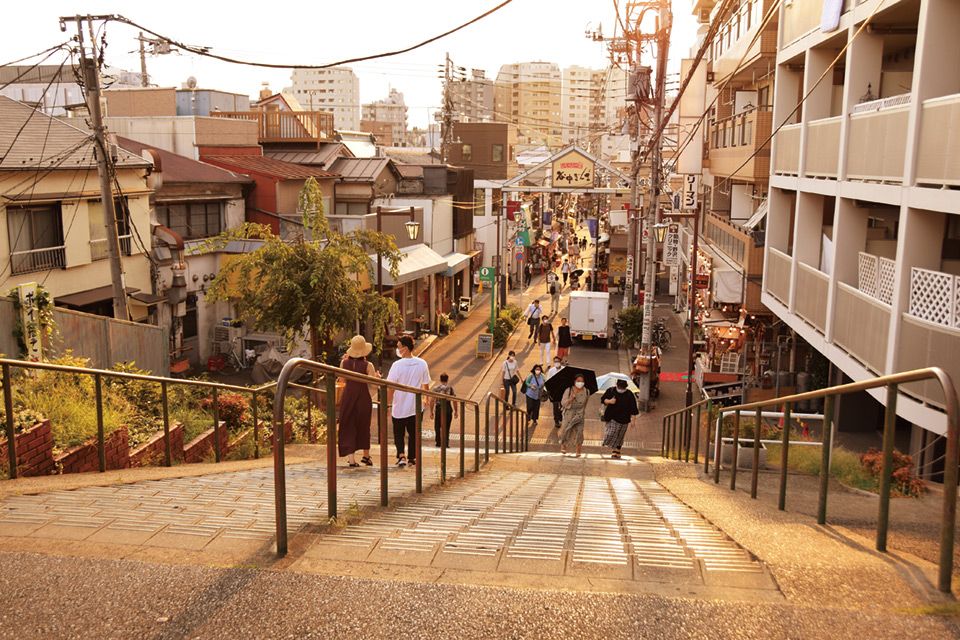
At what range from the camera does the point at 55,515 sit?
4.77m

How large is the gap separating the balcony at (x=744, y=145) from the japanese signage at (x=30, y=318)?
46.2 feet

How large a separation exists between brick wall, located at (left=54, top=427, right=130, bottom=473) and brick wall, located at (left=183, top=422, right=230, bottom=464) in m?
0.98

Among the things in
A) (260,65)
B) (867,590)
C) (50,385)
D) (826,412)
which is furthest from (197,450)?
(867,590)

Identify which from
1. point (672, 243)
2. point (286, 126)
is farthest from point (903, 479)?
point (286, 126)

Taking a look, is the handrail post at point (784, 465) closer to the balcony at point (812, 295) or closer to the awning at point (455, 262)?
the balcony at point (812, 295)

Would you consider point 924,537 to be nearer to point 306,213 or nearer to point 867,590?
point 867,590

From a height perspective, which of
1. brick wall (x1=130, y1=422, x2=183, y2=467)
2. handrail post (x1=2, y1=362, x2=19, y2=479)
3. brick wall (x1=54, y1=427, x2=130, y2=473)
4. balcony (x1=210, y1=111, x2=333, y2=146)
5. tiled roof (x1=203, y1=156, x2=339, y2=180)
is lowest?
brick wall (x1=130, y1=422, x2=183, y2=467)

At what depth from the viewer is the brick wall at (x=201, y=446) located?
8.74m

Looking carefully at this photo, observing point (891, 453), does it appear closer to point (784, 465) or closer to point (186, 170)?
point (784, 465)

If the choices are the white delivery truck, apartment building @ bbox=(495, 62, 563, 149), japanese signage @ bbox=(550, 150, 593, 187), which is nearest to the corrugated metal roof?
the white delivery truck

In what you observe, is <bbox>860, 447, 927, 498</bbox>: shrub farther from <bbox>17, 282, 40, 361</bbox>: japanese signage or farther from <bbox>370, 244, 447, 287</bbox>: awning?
<bbox>370, 244, 447, 287</bbox>: awning

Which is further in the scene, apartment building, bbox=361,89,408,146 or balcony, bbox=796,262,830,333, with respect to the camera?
apartment building, bbox=361,89,408,146

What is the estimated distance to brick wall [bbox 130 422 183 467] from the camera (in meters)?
7.84

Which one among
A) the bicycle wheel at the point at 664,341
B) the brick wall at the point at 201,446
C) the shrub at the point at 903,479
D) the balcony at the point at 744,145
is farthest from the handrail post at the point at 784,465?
the bicycle wheel at the point at 664,341
